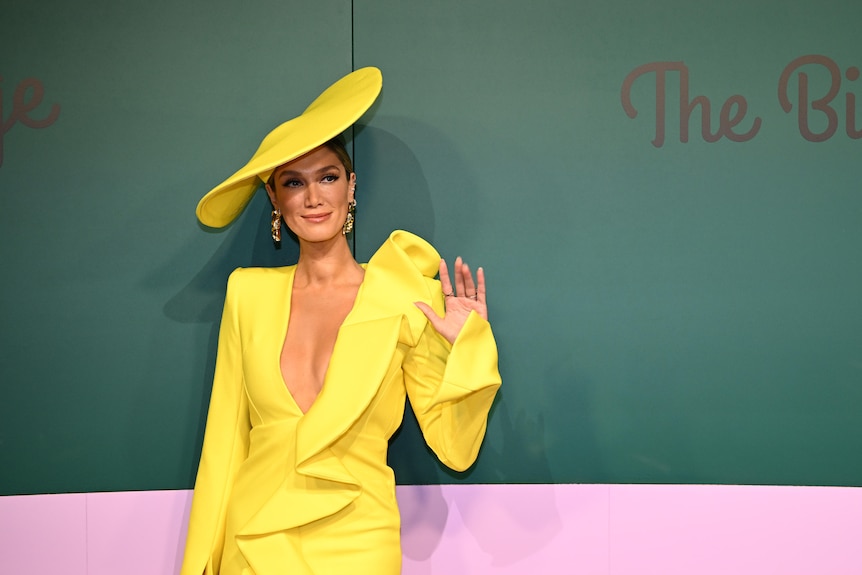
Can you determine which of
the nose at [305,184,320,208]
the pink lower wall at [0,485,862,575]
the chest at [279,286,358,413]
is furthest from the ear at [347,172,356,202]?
the pink lower wall at [0,485,862,575]

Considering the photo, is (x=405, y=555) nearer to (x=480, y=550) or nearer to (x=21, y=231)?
(x=480, y=550)

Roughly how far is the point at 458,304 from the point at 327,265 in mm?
345

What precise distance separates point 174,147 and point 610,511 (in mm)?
1523

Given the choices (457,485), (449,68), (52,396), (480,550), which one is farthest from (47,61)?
(480,550)

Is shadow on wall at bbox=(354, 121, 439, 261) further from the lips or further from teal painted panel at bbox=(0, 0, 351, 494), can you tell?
the lips

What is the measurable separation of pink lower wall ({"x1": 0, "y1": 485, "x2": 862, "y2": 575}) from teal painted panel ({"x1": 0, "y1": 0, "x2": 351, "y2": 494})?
111 millimetres

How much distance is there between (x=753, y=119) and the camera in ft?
8.34

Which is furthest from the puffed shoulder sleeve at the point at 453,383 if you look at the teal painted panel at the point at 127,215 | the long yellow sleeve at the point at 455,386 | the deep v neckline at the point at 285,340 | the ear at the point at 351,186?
the teal painted panel at the point at 127,215

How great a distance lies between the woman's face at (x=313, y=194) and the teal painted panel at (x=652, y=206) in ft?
0.99

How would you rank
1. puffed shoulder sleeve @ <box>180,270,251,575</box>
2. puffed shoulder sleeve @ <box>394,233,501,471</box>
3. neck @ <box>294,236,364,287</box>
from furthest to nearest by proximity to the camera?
neck @ <box>294,236,364,287</box> → puffed shoulder sleeve @ <box>180,270,251,575</box> → puffed shoulder sleeve @ <box>394,233,501,471</box>

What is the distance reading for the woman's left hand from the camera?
221 cm

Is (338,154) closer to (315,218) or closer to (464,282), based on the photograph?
(315,218)

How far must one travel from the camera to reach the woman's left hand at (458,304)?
2.21 m

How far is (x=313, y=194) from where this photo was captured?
2236 mm
